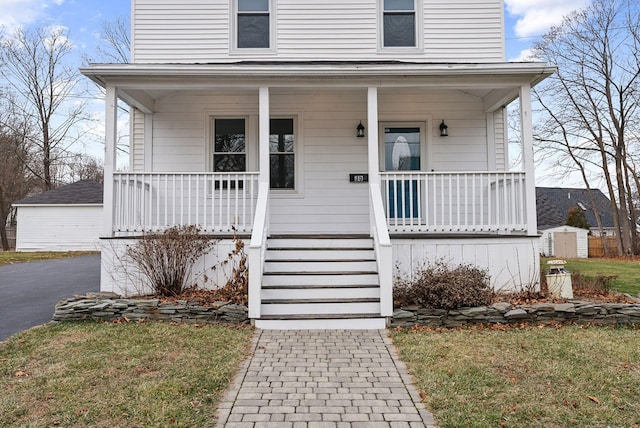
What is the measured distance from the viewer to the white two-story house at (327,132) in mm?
6965

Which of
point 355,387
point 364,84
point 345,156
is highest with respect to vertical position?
point 364,84

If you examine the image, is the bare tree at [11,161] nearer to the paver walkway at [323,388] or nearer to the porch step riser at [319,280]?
the porch step riser at [319,280]

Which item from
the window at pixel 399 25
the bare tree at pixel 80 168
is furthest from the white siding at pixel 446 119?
the bare tree at pixel 80 168

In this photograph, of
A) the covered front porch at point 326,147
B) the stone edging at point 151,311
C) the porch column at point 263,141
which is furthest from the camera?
the covered front porch at point 326,147

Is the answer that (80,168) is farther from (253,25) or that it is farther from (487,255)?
(487,255)

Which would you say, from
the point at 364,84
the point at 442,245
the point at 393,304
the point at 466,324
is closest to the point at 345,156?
the point at 364,84

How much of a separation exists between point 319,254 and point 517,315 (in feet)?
9.55

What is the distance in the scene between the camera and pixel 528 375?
397 cm

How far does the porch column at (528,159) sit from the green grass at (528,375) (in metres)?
1.94

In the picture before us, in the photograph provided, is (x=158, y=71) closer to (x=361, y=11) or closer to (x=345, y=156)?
(x=345, y=156)

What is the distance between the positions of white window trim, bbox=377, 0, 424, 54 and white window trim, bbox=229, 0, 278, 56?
2216mm

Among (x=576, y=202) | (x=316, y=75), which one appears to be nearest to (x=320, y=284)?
(x=316, y=75)

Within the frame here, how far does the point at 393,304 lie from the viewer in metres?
6.03

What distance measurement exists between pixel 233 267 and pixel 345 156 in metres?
3.31
